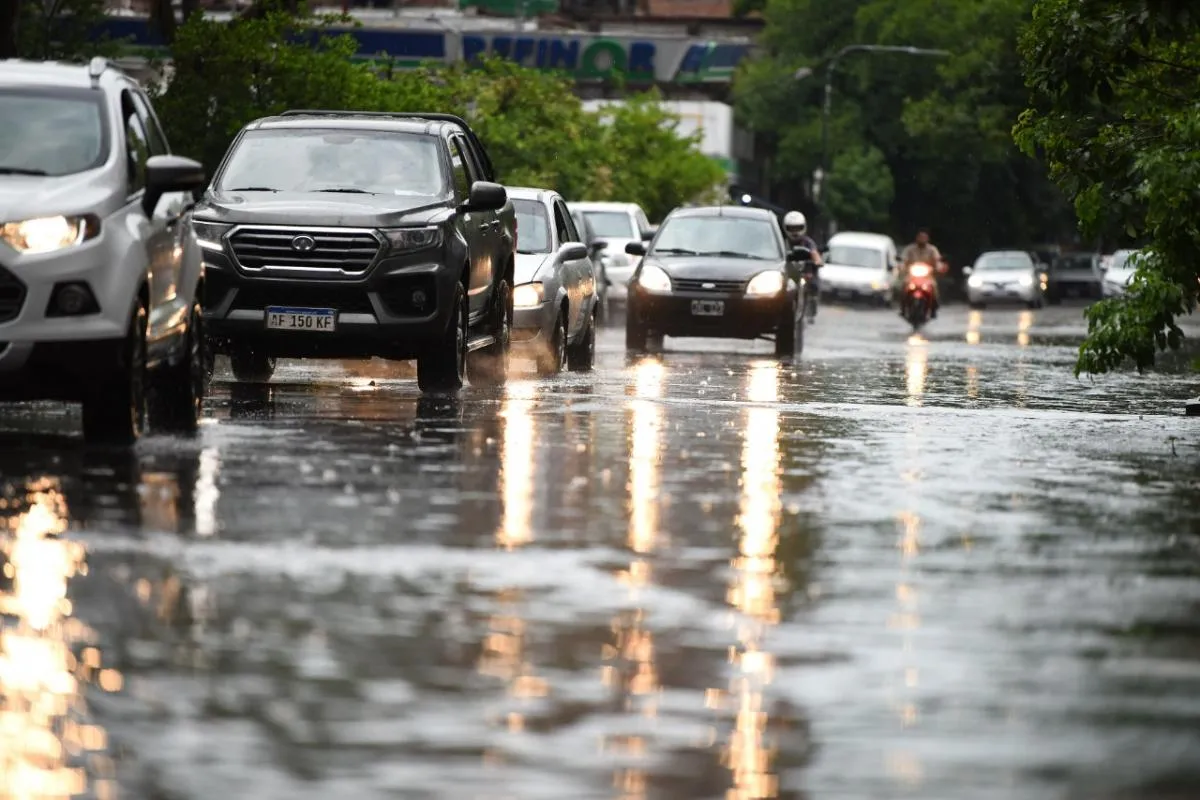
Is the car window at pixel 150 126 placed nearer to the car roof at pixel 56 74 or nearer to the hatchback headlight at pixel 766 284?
the car roof at pixel 56 74

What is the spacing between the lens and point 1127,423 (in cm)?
1870

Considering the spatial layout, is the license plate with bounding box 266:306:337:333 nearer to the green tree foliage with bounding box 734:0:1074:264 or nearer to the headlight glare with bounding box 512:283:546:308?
the headlight glare with bounding box 512:283:546:308

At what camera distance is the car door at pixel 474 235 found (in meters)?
20.5

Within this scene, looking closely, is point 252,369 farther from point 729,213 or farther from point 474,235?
point 729,213

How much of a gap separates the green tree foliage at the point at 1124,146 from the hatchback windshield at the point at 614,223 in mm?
24440

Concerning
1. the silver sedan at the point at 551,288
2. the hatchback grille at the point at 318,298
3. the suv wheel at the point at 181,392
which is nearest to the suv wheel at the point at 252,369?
the hatchback grille at the point at 318,298

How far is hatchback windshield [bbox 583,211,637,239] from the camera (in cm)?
4494

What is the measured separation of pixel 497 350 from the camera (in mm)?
22828

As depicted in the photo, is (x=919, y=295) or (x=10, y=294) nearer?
(x=10, y=294)

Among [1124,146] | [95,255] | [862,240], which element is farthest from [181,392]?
[862,240]

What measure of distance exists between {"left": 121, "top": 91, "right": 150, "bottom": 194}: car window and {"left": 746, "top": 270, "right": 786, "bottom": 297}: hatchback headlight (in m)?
16.7

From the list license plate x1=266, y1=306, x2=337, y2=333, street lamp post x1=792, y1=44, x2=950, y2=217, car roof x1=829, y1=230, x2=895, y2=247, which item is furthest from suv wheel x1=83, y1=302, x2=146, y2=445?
street lamp post x1=792, y1=44, x2=950, y2=217

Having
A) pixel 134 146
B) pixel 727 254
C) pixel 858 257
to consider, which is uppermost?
pixel 134 146

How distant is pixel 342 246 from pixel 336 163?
1.25 m
